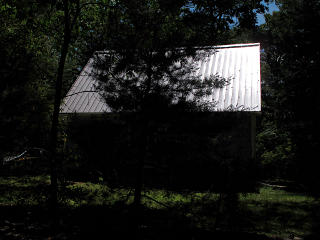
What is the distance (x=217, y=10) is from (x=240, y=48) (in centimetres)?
623

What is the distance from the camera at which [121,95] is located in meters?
5.24

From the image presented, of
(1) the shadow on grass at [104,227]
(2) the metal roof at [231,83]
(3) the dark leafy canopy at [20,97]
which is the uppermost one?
(2) the metal roof at [231,83]

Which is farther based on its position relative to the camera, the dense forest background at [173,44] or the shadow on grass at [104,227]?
the dense forest background at [173,44]

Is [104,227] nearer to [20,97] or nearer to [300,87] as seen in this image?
[20,97]

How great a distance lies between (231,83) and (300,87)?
4.96 meters

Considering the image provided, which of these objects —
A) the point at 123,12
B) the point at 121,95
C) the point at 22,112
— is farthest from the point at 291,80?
the point at 22,112

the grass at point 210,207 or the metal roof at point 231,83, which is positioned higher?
the metal roof at point 231,83

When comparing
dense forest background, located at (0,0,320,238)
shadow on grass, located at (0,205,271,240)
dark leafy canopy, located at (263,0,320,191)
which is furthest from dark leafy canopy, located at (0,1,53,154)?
dark leafy canopy, located at (263,0,320,191)

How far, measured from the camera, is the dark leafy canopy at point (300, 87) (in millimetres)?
12641

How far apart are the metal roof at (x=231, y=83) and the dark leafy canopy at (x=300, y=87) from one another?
199 centimetres

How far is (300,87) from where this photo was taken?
13.8 m

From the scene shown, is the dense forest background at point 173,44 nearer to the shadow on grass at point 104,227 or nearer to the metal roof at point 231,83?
the shadow on grass at point 104,227

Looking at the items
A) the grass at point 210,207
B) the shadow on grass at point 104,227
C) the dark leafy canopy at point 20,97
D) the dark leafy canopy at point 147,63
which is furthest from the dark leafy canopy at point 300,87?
the dark leafy canopy at point 20,97

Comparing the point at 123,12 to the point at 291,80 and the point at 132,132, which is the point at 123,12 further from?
the point at 291,80
